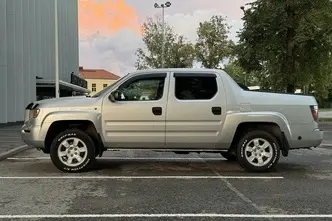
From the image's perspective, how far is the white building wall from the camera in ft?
83.9

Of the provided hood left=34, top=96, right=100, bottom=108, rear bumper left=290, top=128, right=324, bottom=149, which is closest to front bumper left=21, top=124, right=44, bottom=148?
hood left=34, top=96, right=100, bottom=108

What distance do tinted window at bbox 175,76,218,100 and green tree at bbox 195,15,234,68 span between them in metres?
44.5

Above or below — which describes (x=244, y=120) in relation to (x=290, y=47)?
below

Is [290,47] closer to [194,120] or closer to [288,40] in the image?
[288,40]

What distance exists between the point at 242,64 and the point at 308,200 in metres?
29.0

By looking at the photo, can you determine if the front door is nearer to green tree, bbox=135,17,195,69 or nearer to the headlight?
the headlight

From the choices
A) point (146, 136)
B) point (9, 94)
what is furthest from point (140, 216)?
point (9, 94)

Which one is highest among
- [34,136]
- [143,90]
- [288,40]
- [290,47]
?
[288,40]

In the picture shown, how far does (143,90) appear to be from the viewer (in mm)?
9203

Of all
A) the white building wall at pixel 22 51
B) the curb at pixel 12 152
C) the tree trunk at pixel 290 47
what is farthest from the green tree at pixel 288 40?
the curb at pixel 12 152

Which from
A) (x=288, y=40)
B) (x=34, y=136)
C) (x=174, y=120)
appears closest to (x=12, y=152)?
(x=34, y=136)

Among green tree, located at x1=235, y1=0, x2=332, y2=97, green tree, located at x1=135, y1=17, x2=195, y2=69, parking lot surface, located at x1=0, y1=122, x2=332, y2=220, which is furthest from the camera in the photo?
green tree, located at x1=135, y1=17, x2=195, y2=69

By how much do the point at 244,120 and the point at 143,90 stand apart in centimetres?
200

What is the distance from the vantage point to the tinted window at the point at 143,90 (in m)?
9.12
